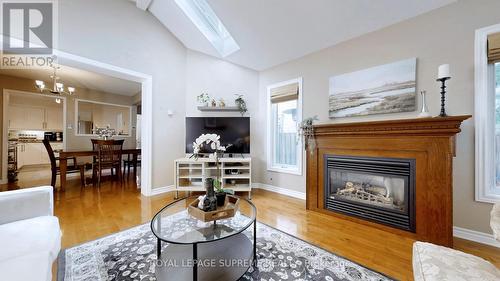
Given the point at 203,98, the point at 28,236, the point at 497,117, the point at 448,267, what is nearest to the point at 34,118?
the point at 203,98

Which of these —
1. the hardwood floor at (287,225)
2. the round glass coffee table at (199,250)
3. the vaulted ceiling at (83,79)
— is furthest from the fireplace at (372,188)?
the vaulted ceiling at (83,79)

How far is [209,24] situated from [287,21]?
5.05 feet

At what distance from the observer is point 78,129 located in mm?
5082

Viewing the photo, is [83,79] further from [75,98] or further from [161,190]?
[161,190]

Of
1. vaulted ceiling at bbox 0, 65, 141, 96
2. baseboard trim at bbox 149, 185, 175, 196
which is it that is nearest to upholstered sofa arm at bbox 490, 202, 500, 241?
baseboard trim at bbox 149, 185, 175, 196

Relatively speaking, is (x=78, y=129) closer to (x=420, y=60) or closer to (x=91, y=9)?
(x=91, y=9)

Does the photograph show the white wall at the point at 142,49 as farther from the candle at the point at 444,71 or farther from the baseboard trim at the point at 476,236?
the baseboard trim at the point at 476,236

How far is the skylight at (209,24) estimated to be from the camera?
9.77 feet

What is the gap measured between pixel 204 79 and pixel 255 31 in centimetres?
149

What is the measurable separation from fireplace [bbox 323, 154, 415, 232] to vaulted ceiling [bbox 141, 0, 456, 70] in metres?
1.69

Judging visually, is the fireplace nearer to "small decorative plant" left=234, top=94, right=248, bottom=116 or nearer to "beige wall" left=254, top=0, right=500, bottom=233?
"beige wall" left=254, top=0, right=500, bottom=233

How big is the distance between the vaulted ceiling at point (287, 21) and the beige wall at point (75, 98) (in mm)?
3697

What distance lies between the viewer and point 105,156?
405cm

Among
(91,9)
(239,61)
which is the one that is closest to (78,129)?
(91,9)
